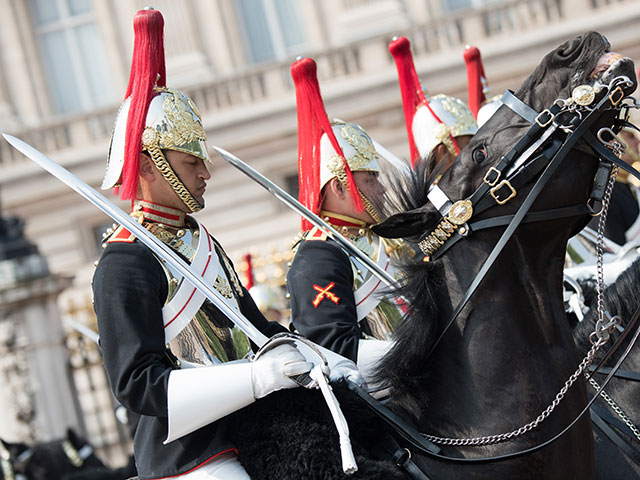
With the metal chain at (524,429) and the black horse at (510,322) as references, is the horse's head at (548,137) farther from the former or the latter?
the metal chain at (524,429)

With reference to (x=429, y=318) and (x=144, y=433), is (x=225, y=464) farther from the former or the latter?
(x=429, y=318)

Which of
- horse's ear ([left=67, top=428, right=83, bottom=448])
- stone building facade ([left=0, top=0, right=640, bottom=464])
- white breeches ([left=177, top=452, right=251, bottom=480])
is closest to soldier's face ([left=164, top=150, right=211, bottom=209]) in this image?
white breeches ([left=177, top=452, right=251, bottom=480])

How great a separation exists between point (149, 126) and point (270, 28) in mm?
16934

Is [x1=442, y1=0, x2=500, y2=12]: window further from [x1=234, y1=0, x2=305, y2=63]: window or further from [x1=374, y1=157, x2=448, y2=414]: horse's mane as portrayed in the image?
[x1=374, y1=157, x2=448, y2=414]: horse's mane

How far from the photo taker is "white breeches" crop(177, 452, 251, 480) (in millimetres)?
2879

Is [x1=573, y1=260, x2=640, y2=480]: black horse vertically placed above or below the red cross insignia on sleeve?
below

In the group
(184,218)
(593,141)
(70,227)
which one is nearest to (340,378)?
(184,218)

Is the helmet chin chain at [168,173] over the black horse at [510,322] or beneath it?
over

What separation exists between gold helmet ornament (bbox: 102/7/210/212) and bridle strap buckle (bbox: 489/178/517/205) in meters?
0.99

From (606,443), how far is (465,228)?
1.20 m

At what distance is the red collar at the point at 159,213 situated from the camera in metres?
3.20

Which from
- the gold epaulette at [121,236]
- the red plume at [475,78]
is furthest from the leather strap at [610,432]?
the red plume at [475,78]

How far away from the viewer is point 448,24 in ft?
57.2

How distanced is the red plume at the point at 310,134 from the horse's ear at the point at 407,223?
1.52m
